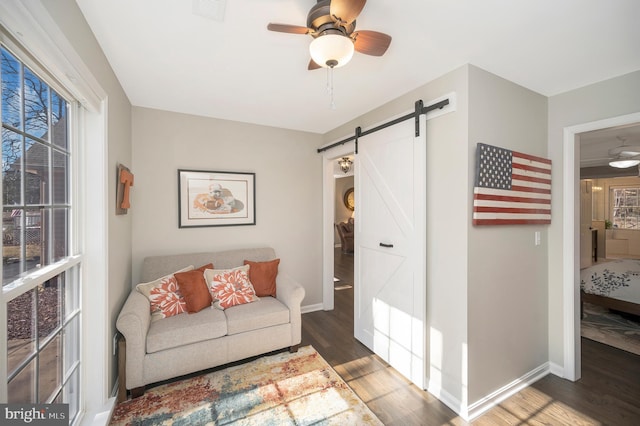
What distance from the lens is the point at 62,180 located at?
5.14ft

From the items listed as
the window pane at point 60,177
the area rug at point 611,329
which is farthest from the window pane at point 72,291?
the area rug at point 611,329

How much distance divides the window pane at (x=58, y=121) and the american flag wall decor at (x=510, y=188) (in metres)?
→ 2.59

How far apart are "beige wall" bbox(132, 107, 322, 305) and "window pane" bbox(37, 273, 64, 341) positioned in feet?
4.71

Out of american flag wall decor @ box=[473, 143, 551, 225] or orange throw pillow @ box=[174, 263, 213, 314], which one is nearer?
american flag wall decor @ box=[473, 143, 551, 225]

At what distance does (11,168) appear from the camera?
3.62 feet

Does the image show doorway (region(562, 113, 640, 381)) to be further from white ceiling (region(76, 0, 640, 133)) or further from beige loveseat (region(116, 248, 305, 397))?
beige loveseat (region(116, 248, 305, 397))

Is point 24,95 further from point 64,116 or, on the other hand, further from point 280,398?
point 280,398

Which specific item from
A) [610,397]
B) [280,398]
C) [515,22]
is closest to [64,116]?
[280,398]

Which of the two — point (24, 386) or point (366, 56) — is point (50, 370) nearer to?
point (24, 386)

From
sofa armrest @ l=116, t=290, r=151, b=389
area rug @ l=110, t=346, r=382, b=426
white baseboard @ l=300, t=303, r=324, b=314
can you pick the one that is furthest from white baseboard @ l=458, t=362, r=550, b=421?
sofa armrest @ l=116, t=290, r=151, b=389

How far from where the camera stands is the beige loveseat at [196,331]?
6.79ft

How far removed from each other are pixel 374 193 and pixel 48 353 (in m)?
2.55

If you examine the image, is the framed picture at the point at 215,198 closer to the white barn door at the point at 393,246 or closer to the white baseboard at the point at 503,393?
the white barn door at the point at 393,246

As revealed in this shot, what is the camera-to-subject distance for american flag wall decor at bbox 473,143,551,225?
1.95 m
